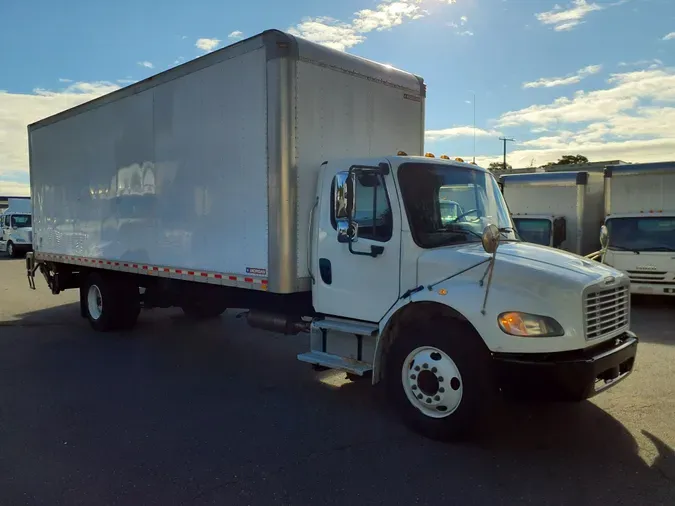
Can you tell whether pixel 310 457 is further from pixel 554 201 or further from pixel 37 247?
pixel 554 201

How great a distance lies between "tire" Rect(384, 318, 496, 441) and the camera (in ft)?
14.5

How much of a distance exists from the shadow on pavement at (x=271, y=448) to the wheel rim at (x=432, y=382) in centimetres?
30

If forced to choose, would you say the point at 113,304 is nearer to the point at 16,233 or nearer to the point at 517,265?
the point at 517,265

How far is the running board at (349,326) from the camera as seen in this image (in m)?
5.29

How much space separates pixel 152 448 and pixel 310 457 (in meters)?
1.30

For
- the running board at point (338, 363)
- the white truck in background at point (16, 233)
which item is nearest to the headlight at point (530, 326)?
the running board at point (338, 363)

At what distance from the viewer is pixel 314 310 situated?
604 cm

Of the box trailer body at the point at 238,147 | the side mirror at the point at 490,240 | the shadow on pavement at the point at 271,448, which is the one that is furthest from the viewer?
the box trailer body at the point at 238,147

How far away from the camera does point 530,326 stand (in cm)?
423

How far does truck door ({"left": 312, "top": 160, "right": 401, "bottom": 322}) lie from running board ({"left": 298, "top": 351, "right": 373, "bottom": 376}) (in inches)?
16.6

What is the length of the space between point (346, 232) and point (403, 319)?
1.01m

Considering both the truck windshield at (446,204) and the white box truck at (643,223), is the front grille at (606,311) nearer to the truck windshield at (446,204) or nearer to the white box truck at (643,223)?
the truck windshield at (446,204)

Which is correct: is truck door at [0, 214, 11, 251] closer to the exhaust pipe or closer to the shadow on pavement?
the shadow on pavement

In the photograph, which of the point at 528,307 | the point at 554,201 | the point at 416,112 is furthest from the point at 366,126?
the point at 554,201
